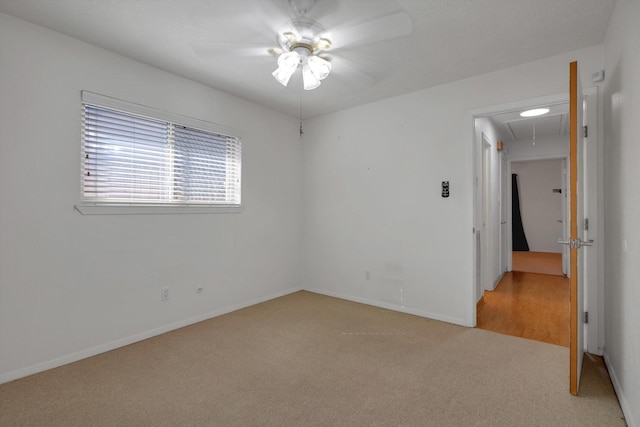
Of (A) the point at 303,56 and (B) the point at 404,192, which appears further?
(B) the point at 404,192

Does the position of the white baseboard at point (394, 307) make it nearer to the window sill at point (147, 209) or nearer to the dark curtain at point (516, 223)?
the window sill at point (147, 209)

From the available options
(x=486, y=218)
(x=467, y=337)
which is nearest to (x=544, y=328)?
(x=467, y=337)

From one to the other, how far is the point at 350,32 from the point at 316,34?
0.25 metres

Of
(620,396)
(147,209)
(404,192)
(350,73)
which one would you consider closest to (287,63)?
(350,73)

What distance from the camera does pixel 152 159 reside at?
301 centimetres

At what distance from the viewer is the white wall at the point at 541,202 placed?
328 inches

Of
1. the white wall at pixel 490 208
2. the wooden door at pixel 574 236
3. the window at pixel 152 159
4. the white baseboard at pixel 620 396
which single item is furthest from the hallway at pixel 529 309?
the window at pixel 152 159

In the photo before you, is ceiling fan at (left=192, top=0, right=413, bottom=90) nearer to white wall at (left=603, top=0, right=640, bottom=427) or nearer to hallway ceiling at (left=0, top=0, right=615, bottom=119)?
hallway ceiling at (left=0, top=0, right=615, bottom=119)

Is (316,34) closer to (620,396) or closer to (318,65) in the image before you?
(318,65)

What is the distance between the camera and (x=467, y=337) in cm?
293

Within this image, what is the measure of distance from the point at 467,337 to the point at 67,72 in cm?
405

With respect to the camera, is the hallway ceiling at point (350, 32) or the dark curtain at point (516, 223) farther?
the dark curtain at point (516, 223)

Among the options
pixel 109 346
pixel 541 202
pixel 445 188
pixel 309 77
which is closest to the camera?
pixel 309 77

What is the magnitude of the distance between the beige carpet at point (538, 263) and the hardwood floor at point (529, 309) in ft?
2.34
